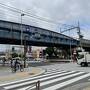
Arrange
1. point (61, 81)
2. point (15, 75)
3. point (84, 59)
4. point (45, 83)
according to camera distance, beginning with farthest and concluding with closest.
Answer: point (84, 59)
point (15, 75)
point (61, 81)
point (45, 83)

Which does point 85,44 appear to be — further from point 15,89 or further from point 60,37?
point 15,89

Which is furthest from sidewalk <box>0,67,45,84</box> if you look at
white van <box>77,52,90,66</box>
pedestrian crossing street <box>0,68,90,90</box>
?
white van <box>77,52,90,66</box>

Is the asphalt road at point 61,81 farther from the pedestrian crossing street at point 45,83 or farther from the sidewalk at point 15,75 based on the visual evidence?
the sidewalk at point 15,75

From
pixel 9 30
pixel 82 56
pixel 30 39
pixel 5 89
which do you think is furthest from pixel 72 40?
pixel 5 89

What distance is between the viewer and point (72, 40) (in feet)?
309

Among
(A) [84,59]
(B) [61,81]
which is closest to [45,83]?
(B) [61,81]

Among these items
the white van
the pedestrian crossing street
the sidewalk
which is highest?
the white van

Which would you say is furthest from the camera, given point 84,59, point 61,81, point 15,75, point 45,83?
point 84,59

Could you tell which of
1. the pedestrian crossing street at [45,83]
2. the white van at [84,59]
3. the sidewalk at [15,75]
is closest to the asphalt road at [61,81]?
the pedestrian crossing street at [45,83]

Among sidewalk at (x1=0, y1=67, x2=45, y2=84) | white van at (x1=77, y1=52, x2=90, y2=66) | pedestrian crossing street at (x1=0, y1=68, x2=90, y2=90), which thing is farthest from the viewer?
white van at (x1=77, y1=52, x2=90, y2=66)

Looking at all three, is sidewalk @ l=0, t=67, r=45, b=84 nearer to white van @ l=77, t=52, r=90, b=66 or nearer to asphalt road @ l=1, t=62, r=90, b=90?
asphalt road @ l=1, t=62, r=90, b=90

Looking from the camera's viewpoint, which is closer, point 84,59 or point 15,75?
point 15,75

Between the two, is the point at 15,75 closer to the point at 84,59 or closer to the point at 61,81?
the point at 61,81

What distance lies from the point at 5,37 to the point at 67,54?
55960 millimetres
